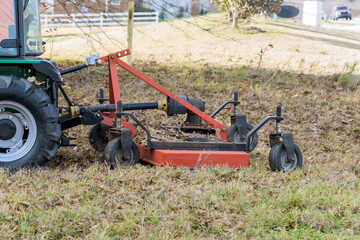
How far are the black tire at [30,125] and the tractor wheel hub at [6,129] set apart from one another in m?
0.05

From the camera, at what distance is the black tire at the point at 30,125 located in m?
4.98

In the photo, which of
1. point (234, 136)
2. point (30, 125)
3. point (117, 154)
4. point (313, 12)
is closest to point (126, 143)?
point (117, 154)

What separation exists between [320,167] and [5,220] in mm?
4162

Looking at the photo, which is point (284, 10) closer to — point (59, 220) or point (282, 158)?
point (282, 158)

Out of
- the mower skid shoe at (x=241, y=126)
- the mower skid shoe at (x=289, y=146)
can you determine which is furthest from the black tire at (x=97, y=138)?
the mower skid shoe at (x=289, y=146)

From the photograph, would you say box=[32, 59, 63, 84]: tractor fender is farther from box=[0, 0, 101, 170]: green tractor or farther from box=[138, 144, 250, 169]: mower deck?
box=[138, 144, 250, 169]: mower deck

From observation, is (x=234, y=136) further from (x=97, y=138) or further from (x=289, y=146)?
(x=97, y=138)

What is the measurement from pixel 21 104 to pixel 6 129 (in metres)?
0.32

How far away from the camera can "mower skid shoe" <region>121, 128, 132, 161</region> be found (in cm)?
532

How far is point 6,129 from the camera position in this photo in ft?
16.5

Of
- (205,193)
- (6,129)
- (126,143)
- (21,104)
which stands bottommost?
(205,193)

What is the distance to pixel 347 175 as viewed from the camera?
5.77 m

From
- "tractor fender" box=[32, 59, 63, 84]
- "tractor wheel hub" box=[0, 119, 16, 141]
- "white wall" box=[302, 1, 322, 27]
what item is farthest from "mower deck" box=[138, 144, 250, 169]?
"white wall" box=[302, 1, 322, 27]

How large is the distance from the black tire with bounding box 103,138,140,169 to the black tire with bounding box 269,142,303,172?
1681mm
